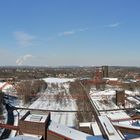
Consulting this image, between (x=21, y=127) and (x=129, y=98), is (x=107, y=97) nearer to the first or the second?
(x=129, y=98)

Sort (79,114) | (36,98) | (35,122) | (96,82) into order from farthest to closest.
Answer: (96,82) → (36,98) → (79,114) → (35,122)

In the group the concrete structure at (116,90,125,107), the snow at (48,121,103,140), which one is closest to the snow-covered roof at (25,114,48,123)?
the snow at (48,121,103,140)

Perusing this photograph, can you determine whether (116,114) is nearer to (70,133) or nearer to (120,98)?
(120,98)

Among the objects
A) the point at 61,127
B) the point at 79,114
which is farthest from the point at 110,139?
the point at 79,114

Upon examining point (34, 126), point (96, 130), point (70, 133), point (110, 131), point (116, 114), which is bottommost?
point (116, 114)

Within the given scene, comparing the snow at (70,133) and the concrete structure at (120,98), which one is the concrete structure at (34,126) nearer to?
the snow at (70,133)

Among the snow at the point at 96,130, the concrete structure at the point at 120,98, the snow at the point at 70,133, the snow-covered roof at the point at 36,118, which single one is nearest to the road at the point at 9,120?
the snow-covered roof at the point at 36,118

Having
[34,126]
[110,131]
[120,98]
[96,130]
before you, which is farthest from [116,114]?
[110,131]

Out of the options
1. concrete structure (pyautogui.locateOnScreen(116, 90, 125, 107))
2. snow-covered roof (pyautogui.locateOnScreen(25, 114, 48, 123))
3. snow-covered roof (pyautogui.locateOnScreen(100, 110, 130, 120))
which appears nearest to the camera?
snow-covered roof (pyautogui.locateOnScreen(25, 114, 48, 123))

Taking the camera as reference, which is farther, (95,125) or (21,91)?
(21,91)

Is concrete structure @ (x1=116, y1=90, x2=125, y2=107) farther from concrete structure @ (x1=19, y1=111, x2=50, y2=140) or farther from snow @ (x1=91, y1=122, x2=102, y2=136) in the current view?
concrete structure @ (x1=19, y1=111, x2=50, y2=140)

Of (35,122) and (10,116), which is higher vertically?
(35,122)
